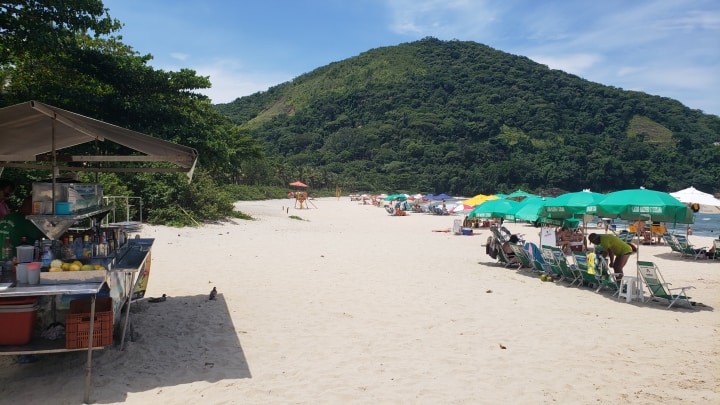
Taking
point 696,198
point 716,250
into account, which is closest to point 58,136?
point 716,250

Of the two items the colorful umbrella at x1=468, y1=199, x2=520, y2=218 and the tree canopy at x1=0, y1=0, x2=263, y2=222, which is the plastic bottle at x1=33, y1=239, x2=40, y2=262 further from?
the colorful umbrella at x1=468, y1=199, x2=520, y2=218

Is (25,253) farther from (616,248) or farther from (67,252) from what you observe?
(616,248)

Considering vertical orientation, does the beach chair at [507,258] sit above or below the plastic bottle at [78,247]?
below

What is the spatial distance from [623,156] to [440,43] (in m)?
79.4

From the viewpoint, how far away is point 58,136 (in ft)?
17.4

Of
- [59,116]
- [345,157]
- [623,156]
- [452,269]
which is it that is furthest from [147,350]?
[623,156]

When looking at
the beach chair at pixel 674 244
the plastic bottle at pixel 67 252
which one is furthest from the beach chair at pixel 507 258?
the plastic bottle at pixel 67 252

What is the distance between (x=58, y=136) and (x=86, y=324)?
252cm

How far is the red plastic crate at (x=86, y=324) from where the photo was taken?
391 cm

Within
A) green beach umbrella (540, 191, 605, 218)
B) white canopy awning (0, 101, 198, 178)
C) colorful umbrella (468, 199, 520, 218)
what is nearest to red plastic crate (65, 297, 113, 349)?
white canopy awning (0, 101, 198, 178)

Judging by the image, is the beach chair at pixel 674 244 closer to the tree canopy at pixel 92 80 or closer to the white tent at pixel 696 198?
the white tent at pixel 696 198

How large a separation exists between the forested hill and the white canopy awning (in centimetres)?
5907

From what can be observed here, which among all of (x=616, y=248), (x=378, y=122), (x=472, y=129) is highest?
(x=378, y=122)

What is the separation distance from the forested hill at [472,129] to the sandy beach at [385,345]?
188 ft
